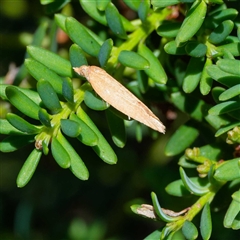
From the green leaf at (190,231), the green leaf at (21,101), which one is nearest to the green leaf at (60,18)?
the green leaf at (21,101)

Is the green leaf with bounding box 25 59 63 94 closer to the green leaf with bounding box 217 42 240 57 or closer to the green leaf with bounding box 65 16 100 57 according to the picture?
the green leaf with bounding box 65 16 100 57

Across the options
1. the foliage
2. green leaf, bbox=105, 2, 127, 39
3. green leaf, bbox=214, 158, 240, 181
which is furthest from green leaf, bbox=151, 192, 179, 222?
green leaf, bbox=105, 2, 127, 39

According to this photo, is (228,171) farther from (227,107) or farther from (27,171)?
(27,171)

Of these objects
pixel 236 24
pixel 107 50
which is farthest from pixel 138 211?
pixel 236 24

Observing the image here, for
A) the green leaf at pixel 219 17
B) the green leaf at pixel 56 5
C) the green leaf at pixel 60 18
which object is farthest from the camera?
the green leaf at pixel 56 5

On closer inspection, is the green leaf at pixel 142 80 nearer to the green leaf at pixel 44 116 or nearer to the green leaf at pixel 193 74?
the green leaf at pixel 193 74

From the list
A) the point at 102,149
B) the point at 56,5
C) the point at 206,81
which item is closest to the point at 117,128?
the point at 102,149
